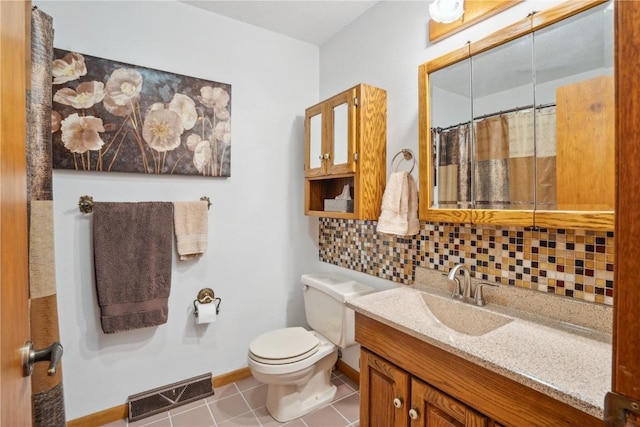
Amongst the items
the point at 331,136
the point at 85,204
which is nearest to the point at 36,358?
the point at 85,204

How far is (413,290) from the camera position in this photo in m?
1.63

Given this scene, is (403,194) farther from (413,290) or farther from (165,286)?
(165,286)

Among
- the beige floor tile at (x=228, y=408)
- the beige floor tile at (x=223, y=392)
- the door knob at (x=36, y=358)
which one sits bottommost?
the beige floor tile at (x=228, y=408)

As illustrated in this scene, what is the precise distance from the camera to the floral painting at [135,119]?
165 centimetres

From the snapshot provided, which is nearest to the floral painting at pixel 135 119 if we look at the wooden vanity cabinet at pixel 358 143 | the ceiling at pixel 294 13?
the ceiling at pixel 294 13

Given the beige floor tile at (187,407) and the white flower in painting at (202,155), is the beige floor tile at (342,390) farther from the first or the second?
the white flower in painting at (202,155)

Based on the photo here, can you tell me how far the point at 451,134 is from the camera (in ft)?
4.75

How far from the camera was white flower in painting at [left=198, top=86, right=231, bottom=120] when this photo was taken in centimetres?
200

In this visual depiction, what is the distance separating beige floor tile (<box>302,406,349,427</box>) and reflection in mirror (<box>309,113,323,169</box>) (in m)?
1.52

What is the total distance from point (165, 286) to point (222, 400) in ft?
2.66

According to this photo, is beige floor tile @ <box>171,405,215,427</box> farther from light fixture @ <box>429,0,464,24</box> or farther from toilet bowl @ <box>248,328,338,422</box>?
light fixture @ <box>429,0,464,24</box>

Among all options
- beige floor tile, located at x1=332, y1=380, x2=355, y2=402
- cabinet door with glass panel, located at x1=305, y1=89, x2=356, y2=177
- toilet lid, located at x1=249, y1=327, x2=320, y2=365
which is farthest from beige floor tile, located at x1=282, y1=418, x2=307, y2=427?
cabinet door with glass panel, located at x1=305, y1=89, x2=356, y2=177

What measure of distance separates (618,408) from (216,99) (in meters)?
2.19

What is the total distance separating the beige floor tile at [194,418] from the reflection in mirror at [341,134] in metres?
1.68
